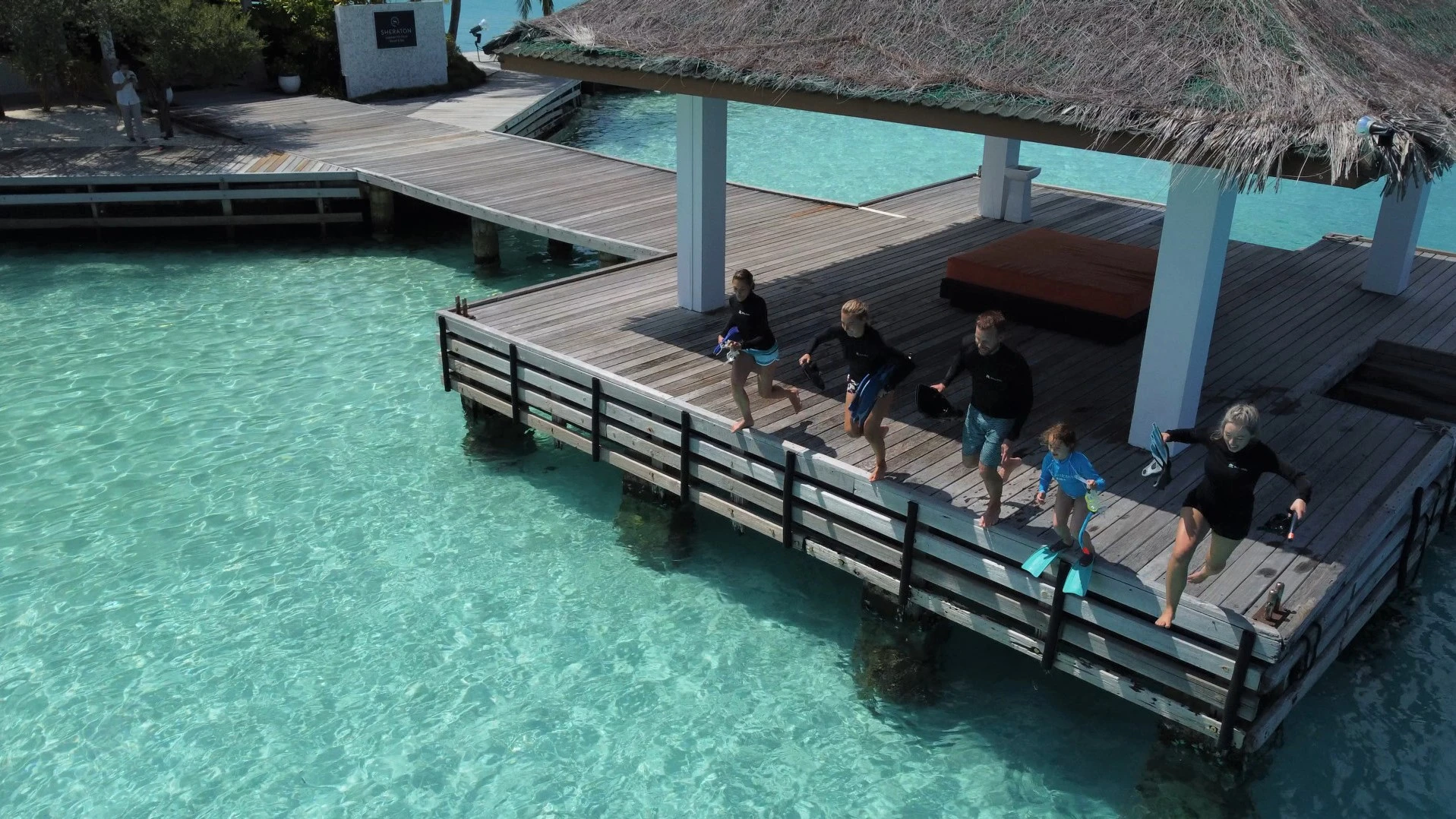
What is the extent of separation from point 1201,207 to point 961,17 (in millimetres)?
2727

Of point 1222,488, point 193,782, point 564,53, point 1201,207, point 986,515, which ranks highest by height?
point 564,53

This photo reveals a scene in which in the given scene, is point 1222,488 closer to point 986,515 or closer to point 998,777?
point 986,515

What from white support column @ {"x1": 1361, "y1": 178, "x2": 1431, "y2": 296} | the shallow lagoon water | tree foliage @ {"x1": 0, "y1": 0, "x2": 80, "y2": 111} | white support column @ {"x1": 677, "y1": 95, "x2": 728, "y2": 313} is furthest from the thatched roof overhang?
tree foliage @ {"x1": 0, "y1": 0, "x2": 80, "y2": 111}

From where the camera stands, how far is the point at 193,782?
26.7 ft

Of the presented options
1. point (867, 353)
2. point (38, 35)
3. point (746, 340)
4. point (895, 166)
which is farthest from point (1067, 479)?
point (38, 35)

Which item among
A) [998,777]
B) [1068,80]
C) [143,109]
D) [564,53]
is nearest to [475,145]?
[143,109]

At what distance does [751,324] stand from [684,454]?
1.43 meters

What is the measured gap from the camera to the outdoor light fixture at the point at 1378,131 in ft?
22.5

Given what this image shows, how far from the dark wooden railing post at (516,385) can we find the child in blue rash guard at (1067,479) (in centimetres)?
579

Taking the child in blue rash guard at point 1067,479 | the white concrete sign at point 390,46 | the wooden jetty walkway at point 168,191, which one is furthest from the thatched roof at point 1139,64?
the white concrete sign at point 390,46

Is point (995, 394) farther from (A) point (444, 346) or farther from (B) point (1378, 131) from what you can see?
(A) point (444, 346)

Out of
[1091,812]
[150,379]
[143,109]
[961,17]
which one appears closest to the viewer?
[1091,812]

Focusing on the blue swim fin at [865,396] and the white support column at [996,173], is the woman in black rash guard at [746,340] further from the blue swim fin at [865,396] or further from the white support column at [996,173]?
the white support column at [996,173]

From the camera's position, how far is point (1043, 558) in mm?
7777
